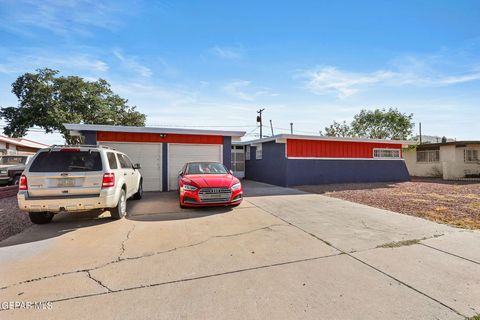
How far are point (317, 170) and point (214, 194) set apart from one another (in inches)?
355

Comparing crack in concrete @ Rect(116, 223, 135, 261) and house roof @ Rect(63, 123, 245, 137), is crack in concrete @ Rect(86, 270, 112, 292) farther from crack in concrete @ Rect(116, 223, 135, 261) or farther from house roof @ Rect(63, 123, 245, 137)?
house roof @ Rect(63, 123, 245, 137)

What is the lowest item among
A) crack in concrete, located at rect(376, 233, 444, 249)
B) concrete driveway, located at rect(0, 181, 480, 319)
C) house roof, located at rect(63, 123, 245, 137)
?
crack in concrete, located at rect(376, 233, 444, 249)

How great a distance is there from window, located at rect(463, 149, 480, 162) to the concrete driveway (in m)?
19.7

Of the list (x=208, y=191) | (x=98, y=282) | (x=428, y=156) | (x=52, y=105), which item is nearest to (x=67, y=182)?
(x=98, y=282)

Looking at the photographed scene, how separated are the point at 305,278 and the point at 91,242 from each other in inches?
150

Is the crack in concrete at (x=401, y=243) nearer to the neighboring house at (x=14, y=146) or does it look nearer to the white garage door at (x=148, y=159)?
the white garage door at (x=148, y=159)

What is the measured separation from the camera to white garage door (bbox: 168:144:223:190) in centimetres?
1104

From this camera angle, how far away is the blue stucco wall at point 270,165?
1313cm

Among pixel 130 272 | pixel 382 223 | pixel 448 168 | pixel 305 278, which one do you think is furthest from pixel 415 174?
pixel 130 272

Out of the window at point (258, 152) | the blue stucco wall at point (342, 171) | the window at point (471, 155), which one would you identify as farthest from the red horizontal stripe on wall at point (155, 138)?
the window at point (471, 155)

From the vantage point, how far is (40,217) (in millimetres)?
5352

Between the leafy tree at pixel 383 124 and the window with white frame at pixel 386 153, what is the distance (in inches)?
752

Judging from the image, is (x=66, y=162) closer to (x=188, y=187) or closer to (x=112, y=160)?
(x=112, y=160)

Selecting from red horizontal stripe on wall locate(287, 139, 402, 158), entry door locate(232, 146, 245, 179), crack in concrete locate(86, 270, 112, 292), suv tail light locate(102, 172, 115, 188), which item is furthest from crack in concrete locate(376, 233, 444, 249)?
entry door locate(232, 146, 245, 179)
